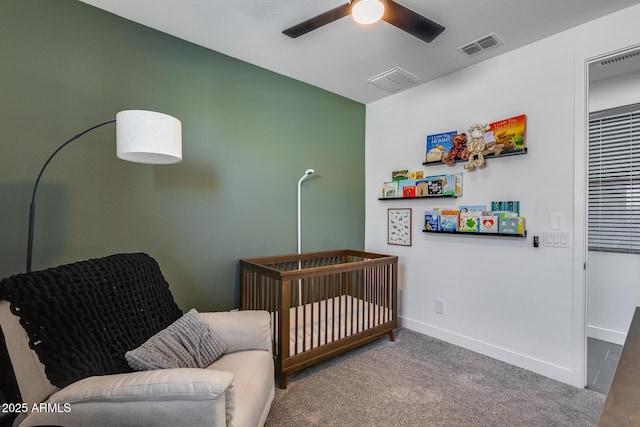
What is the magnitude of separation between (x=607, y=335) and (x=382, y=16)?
11.3ft

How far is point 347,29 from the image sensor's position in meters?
2.09

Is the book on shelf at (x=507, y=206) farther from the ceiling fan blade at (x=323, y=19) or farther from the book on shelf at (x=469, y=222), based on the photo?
the ceiling fan blade at (x=323, y=19)

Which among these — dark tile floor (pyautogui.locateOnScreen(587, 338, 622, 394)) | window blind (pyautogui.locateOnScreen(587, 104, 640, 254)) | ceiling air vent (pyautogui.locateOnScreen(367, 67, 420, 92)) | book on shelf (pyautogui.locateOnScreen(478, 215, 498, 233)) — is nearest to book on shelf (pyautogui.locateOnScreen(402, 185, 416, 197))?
book on shelf (pyautogui.locateOnScreen(478, 215, 498, 233))

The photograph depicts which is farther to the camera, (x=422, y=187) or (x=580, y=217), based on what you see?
(x=422, y=187)

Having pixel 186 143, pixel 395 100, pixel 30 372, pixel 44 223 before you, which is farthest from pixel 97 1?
Answer: pixel 395 100

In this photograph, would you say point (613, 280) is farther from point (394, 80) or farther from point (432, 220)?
point (394, 80)

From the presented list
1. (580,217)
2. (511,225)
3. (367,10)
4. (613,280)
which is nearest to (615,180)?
(613,280)

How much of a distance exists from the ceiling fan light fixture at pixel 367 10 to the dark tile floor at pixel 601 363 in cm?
271

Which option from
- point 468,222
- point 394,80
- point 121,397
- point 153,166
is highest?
point 394,80

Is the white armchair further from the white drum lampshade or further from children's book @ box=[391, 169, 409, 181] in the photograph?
children's book @ box=[391, 169, 409, 181]

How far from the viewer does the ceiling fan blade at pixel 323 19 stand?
5.04ft

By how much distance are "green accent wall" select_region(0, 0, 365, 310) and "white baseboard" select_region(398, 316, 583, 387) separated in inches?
49.9

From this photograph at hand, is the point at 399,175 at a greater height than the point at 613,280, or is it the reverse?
the point at 399,175

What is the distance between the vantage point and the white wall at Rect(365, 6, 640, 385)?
2080mm
